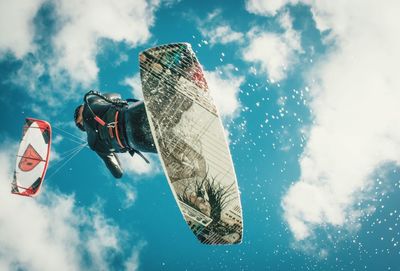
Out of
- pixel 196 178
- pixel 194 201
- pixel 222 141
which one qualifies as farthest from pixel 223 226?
pixel 222 141

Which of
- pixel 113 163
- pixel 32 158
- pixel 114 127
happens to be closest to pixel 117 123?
pixel 114 127

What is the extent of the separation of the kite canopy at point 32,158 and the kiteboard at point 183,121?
4.20 m

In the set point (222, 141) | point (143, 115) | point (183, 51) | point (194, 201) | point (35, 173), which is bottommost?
point (35, 173)

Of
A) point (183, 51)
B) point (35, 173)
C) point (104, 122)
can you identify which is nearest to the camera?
point (183, 51)

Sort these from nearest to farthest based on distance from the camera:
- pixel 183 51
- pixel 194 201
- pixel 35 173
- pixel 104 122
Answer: pixel 183 51, pixel 194 201, pixel 104 122, pixel 35 173

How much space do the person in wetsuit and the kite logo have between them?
2.07 m

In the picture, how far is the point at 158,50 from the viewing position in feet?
14.0

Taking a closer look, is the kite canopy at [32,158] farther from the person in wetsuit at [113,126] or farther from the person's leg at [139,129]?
the person's leg at [139,129]

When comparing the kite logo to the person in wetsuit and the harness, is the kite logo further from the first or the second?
the harness

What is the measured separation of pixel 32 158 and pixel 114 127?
3509mm

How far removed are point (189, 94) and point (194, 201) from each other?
164 centimetres

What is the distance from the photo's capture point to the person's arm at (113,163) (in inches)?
226

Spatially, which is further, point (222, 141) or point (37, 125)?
point (37, 125)

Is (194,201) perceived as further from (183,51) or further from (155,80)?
(183,51)
